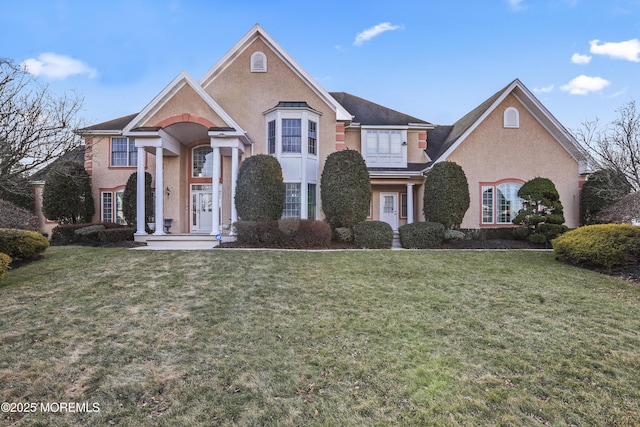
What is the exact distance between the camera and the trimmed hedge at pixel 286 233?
1158 cm

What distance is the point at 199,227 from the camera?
15891 millimetres

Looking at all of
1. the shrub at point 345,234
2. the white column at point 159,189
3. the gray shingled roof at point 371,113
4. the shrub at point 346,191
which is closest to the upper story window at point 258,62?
the gray shingled roof at point 371,113

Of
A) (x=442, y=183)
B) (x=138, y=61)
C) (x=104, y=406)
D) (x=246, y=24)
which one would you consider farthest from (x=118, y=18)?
(x=442, y=183)

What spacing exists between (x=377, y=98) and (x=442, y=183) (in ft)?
32.1

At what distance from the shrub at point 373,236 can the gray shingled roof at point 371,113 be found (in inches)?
309

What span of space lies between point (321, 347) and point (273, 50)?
14913 mm

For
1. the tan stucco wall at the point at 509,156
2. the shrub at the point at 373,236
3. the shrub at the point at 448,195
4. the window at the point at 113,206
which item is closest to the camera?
the shrub at the point at 373,236

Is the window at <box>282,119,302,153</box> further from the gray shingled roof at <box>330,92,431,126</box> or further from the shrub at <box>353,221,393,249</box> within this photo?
the shrub at <box>353,221,393,249</box>

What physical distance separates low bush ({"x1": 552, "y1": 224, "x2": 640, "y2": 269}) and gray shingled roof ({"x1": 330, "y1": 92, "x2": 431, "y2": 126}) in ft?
36.5

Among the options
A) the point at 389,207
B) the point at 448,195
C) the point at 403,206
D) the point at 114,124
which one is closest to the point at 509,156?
the point at 448,195

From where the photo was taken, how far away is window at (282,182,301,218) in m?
14.8

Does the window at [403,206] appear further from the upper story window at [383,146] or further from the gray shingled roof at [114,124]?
the gray shingled roof at [114,124]

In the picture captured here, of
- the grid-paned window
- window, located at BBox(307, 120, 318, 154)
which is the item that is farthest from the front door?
window, located at BBox(307, 120, 318, 154)

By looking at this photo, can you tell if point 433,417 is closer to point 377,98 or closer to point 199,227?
point 199,227
